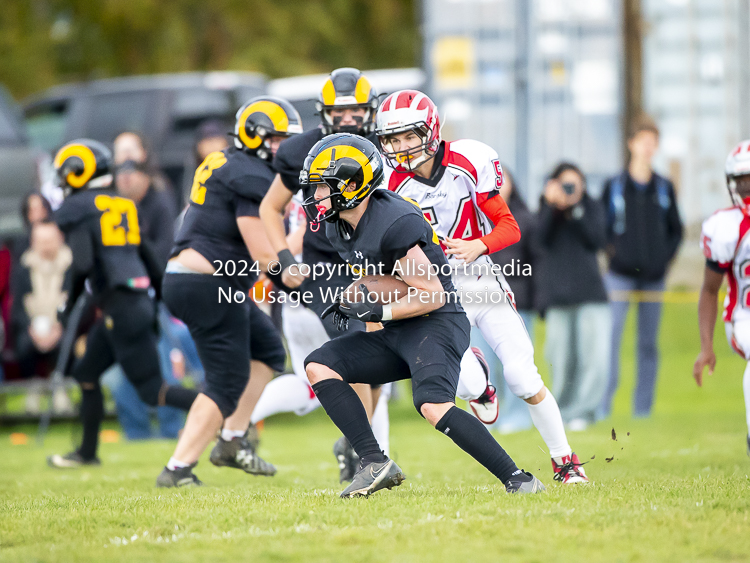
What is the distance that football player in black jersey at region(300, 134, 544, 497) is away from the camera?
484 cm

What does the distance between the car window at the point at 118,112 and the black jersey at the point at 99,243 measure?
265 inches

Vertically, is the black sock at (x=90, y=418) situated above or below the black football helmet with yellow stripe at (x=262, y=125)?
below

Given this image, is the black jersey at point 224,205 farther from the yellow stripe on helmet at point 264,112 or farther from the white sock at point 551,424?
the white sock at point 551,424

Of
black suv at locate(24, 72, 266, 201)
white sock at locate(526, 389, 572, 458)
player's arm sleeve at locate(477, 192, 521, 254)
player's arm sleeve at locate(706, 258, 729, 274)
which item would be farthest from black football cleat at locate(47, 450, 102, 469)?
black suv at locate(24, 72, 266, 201)

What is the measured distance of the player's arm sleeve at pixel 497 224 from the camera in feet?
17.9

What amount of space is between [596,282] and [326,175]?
5.03 m

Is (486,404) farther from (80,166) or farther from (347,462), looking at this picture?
(80,166)

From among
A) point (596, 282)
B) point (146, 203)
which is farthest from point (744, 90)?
point (146, 203)

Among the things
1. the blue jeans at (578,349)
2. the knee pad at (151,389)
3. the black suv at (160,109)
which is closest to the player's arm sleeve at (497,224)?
the knee pad at (151,389)

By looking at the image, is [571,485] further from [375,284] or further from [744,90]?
[744,90]

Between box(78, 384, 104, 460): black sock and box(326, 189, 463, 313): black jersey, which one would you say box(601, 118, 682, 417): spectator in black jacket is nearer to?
box(78, 384, 104, 460): black sock

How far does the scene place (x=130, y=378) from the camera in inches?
287

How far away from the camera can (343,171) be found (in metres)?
4.86

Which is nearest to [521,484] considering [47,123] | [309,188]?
[309,188]
